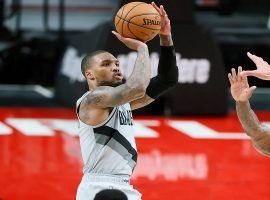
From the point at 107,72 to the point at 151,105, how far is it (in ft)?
26.7

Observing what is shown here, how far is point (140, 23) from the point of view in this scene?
225 inches

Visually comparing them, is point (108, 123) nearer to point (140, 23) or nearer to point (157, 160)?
point (140, 23)

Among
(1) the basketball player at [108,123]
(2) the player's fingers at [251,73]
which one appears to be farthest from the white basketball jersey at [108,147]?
(2) the player's fingers at [251,73]

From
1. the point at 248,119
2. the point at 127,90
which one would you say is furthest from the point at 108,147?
the point at 248,119

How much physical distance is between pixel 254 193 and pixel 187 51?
5.49m

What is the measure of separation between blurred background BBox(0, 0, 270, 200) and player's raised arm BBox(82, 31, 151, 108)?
280 centimetres

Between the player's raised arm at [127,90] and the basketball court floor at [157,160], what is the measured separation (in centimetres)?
273

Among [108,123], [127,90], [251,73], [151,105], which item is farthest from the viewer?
[151,105]

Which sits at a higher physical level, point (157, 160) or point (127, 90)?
point (127, 90)

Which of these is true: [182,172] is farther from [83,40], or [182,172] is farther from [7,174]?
[83,40]

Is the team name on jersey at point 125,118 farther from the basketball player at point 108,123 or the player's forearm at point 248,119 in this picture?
A: the player's forearm at point 248,119

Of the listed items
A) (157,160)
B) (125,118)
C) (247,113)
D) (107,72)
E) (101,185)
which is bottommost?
(157,160)

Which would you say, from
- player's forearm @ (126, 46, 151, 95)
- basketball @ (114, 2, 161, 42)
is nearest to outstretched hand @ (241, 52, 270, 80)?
player's forearm @ (126, 46, 151, 95)

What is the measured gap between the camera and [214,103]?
13789 mm
